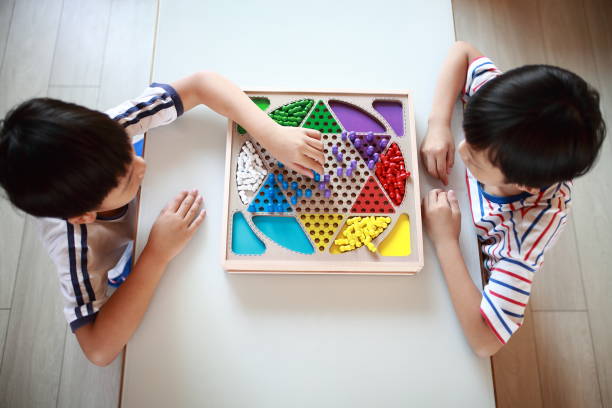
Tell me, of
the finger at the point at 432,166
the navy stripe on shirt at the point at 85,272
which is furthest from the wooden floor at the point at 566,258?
the navy stripe on shirt at the point at 85,272

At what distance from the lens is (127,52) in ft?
4.36

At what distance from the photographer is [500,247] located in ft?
2.27

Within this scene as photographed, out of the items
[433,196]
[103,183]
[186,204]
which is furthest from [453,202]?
[103,183]

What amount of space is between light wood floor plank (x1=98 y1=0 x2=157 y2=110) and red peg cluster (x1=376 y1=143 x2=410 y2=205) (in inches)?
35.2

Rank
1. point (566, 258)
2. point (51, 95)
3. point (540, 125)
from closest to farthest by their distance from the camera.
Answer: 1. point (540, 125)
2. point (566, 258)
3. point (51, 95)

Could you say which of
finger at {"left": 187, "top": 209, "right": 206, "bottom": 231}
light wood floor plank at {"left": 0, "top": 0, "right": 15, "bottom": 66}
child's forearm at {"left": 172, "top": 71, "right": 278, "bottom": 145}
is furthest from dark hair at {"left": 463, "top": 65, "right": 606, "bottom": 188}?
light wood floor plank at {"left": 0, "top": 0, "right": 15, "bottom": 66}

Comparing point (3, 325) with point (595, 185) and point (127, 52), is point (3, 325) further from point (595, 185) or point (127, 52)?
point (595, 185)

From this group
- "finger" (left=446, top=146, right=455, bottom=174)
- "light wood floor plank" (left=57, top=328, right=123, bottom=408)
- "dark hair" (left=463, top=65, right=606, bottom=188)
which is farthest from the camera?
"light wood floor plank" (left=57, top=328, right=123, bottom=408)

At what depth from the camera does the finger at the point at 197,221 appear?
2.31ft

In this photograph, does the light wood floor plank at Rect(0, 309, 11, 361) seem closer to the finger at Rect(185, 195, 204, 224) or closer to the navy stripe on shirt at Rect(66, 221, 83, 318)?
the navy stripe on shirt at Rect(66, 221, 83, 318)

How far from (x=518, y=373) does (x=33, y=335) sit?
130 centimetres

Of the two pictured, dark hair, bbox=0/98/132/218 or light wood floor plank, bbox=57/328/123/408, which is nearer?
dark hair, bbox=0/98/132/218

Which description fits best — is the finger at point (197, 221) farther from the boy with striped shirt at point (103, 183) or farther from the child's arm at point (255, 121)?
the child's arm at point (255, 121)

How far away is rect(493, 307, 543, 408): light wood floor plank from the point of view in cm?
109
